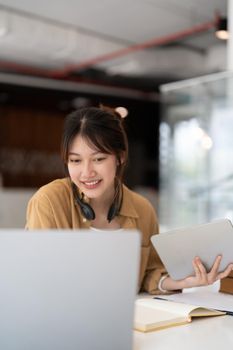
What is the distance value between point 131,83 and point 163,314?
7.72 m

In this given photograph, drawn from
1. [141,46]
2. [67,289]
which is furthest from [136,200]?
[141,46]

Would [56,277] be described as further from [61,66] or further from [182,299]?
[61,66]

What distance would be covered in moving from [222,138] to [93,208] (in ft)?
12.0

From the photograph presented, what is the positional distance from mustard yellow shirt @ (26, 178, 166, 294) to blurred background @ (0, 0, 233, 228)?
282 centimetres

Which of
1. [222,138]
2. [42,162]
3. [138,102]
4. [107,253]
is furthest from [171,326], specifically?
[138,102]

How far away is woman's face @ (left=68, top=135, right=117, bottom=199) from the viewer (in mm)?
1755

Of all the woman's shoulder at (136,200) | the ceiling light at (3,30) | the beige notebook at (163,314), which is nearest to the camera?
the beige notebook at (163,314)

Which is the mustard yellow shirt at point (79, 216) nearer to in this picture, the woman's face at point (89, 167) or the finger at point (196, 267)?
the woman's face at point (89, 167)

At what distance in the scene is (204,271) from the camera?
1718mm

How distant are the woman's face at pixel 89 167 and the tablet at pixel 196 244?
0.85 feet

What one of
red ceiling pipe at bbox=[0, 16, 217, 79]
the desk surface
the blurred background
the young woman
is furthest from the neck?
red ceiling pipe at bbox=[0, 16, 217, 79]

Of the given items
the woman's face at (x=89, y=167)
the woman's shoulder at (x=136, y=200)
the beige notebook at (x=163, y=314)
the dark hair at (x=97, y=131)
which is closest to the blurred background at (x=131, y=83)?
the woman's shoulder at (x=136, y=200)

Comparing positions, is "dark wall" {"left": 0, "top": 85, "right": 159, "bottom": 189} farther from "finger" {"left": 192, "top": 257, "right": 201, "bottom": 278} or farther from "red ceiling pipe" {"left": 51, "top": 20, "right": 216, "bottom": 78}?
"finger" {"left": 192, "top": 257, "right": 201, "bottom": 278}

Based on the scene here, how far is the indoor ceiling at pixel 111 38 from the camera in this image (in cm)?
565
